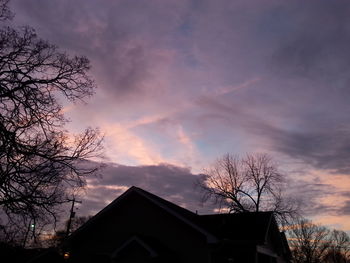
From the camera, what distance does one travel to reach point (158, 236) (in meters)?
17.5

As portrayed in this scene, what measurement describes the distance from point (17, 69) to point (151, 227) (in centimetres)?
1127

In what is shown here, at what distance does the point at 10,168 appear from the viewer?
10453 mm

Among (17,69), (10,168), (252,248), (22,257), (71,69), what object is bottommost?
(22,257)

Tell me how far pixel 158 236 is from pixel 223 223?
5443 mm

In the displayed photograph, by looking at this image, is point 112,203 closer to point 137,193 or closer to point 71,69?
point 137,193

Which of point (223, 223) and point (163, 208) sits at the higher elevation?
point (163, 208)

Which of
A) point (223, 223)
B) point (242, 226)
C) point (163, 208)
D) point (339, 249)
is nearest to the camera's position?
point (163, 208)

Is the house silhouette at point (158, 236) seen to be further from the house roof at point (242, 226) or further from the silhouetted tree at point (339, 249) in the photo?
the silhouetted tree at point (339, 249)

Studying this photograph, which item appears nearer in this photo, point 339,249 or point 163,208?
point 163,208

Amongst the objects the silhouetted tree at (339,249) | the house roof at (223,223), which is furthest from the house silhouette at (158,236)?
the silhouetted tree at (339,249)

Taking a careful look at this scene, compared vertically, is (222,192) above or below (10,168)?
above

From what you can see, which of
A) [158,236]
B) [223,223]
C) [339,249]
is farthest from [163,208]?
[339,249]

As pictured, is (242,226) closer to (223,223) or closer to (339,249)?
(223,223)

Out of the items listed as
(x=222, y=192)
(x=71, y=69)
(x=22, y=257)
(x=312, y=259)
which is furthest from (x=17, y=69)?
(x=312, y=259)
